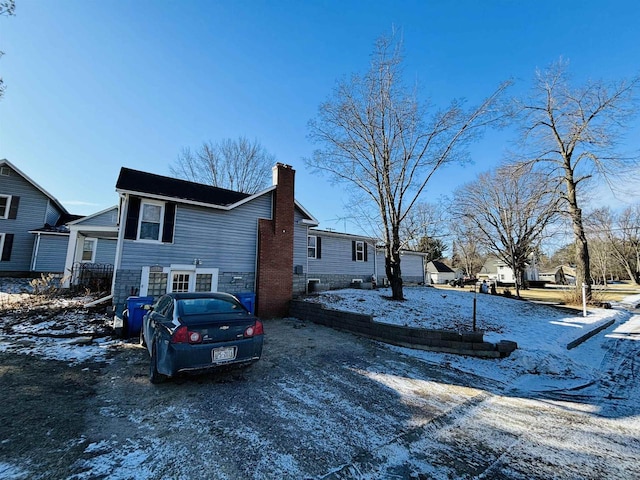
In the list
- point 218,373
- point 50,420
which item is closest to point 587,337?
point 218,373

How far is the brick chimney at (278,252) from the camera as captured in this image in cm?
1196

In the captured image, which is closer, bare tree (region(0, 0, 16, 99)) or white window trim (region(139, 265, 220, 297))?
bare tree (region(0, 0, 16, 99))

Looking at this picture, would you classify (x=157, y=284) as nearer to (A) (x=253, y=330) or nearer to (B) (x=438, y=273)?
(A) (x=253, y=330)

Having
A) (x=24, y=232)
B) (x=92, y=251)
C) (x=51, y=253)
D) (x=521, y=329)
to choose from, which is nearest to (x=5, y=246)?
(x=24, y=232)

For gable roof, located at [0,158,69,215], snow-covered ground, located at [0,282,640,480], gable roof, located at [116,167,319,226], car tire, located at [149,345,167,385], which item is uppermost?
gable roof, located at [0,158,69,215]

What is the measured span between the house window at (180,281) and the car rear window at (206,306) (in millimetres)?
6310

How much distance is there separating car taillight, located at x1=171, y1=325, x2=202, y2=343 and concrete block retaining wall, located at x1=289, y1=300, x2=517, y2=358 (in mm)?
5219

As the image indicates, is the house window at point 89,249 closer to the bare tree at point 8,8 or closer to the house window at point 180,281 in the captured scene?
the house window at point 180,281

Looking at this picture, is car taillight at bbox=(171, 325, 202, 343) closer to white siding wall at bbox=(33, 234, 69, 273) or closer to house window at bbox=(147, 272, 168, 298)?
house window at bbox=(147, 272, 168, 298)

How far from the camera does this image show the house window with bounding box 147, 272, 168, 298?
33.8 feet

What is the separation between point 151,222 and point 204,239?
1.96 meters

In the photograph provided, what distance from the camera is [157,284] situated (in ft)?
34.4

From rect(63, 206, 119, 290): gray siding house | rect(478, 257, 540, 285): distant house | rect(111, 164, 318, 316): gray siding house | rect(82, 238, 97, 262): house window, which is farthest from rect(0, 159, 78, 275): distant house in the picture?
rect(478, 257, 540, 285): distant house

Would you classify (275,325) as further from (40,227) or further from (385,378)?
(40,227)
